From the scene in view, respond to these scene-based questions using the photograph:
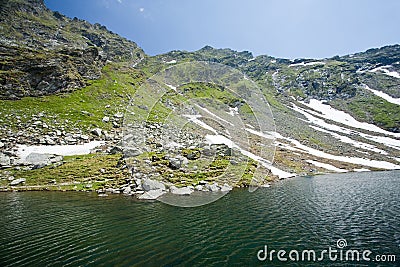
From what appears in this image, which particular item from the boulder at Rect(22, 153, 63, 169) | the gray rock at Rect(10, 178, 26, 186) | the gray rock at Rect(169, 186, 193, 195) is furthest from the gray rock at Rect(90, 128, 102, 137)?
the gray rock at Rect(169, 186, 193, 195)

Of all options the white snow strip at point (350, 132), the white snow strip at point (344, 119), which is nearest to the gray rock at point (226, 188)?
the white snow strip at point (350, 132)

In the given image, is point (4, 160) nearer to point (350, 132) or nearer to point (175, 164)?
point (175, 164)

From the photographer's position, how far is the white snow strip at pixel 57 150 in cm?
4006

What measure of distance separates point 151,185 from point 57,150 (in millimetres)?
23164

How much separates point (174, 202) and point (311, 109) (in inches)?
7651

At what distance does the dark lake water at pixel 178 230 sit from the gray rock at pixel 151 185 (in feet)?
11.9

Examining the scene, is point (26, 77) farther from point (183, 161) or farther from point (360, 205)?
point (360, 205)

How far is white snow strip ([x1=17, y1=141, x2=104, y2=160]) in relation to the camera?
40056 mm

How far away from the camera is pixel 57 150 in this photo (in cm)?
4325

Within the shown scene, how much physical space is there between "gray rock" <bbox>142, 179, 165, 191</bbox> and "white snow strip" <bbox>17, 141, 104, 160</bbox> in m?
18.3

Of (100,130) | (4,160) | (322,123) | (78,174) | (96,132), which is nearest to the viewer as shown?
(78,174)

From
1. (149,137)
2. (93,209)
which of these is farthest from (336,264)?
(149,137)

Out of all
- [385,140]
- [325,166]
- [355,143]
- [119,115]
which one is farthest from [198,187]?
[385,140]

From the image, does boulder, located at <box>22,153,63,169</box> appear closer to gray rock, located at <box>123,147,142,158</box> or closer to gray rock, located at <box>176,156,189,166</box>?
gray rock, located at <box>123,147,142,158</box>
